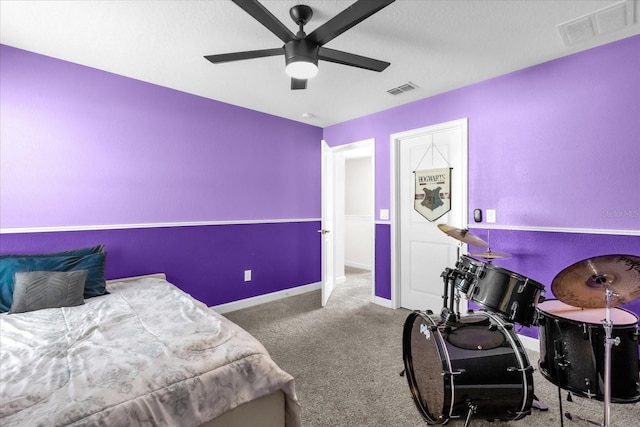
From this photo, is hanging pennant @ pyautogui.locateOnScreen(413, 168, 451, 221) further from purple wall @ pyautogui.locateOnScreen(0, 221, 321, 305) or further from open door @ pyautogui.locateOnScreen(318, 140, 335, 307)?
purple wall @ pyautogui.locateOnScreen(0, 221, 321, 305)

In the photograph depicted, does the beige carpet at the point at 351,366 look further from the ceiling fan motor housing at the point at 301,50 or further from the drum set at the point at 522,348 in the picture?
the ceiling fan motor housing at the point at 301,50

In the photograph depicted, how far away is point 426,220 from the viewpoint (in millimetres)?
3375

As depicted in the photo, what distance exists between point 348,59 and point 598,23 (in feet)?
5.62

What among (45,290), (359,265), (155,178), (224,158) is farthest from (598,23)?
(359,265)

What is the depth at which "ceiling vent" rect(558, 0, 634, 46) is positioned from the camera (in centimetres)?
182

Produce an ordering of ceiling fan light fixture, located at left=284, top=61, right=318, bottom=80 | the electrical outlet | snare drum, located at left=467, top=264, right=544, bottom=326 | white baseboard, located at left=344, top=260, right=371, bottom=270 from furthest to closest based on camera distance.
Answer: white baseboard, located at left=344, top=260, right=371, bottom=270, the electrical outlet, ceiling fan light fixture, located at left=284, top=61, right=318, bottom=80, snare drum, located at left=467, top=264, right=544, bottom=326

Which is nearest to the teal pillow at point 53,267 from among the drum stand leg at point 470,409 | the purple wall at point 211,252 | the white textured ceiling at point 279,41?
the purple wall at point 211,252

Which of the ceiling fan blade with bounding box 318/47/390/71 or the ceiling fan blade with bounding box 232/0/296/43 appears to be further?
the ceiling fan blade with bounding box 318/47/390/71

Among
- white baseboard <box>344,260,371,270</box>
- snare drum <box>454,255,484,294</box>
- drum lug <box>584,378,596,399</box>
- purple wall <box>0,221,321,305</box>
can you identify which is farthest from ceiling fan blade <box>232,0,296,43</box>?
white baseboard <box>344,260,371,270</box>

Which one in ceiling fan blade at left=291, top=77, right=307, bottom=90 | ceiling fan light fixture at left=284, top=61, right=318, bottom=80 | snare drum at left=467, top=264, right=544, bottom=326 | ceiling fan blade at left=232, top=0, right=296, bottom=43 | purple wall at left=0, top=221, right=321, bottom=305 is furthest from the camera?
purple wall at left=0, top=221, right=321, bottom=305

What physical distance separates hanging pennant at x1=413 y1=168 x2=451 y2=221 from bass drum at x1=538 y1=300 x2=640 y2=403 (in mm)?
1707

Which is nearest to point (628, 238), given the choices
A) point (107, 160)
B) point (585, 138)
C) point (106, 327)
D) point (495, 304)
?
point (585, 138)

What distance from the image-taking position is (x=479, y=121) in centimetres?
290

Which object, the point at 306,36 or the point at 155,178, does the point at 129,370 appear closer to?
the point at 306,36
